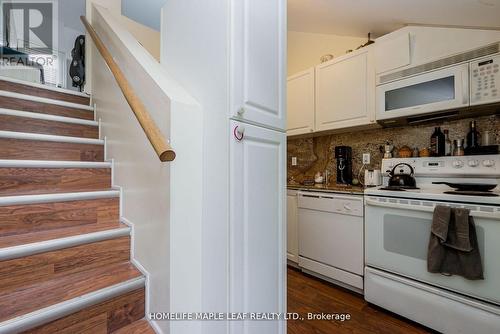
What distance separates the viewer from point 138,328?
1.05 meters

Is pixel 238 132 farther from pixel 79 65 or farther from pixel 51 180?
pixel 79 65

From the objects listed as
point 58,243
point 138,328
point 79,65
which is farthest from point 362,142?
point 79,65

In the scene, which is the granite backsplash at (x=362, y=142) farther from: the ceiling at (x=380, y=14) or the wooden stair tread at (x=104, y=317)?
the wooden stair tread at (x=104, y=317)

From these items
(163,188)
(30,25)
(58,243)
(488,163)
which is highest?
(30,25)

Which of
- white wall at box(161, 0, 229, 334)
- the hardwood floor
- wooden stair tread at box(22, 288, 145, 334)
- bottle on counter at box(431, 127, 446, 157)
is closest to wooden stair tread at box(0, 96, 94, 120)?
white wall at box(161, 0, 229, 334)

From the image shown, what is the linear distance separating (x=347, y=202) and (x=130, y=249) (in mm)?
1726

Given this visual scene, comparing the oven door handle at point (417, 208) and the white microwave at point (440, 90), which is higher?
the white microwave at point (440, 90)

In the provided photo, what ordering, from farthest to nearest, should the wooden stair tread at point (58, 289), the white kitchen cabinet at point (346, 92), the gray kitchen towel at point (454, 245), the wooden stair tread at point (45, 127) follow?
1. the white kitchen cabinet at point (346, 92)
2. the wooden stair tread at point (45, 127)
3. the gray kitchen towel at point (454, 245)
4. the wooden stair tread at point (58, 289)

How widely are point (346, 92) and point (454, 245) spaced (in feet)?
5.29

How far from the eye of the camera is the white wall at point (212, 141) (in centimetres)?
92

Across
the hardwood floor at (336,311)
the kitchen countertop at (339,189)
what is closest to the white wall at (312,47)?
the kitchen countertop at (339,189)

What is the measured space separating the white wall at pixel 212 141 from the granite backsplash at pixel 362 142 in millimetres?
2072

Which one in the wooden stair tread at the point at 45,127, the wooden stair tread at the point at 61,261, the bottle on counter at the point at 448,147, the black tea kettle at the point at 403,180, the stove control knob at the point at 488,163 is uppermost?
the wooden stair tread at the point at 45,127

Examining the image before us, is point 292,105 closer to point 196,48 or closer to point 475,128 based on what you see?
point 475,128
